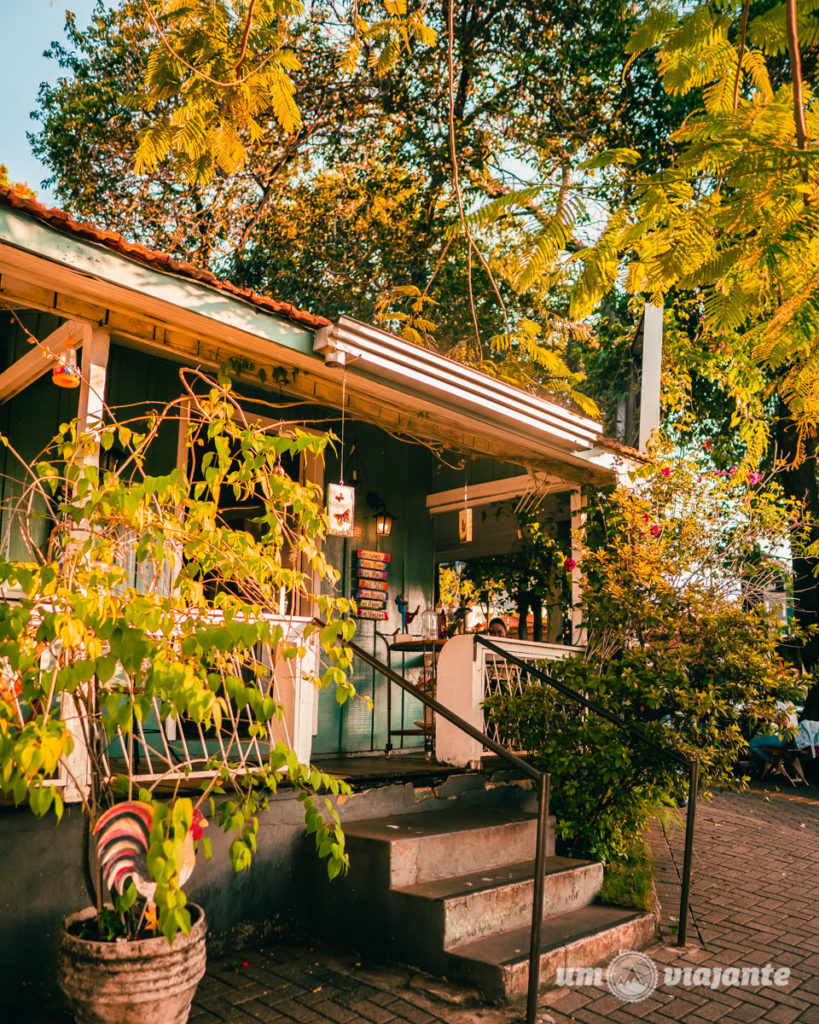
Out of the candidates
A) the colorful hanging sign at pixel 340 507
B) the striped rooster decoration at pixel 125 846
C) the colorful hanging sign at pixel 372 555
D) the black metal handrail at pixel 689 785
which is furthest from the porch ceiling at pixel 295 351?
the striped rooster decoration at pixel 125 846

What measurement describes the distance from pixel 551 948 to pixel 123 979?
88.9 inches

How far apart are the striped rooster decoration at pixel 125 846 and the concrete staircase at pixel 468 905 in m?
1.60

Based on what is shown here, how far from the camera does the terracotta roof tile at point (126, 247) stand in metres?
3.93

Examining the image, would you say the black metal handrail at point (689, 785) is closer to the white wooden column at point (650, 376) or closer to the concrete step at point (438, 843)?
the concrete step at point (438, 843)

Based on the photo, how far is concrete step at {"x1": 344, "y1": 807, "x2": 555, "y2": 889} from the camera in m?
4.54

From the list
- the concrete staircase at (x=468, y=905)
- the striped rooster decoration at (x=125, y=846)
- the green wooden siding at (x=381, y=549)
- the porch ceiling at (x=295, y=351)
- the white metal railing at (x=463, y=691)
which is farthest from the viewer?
the green wooden siding at (x=381, y=549)

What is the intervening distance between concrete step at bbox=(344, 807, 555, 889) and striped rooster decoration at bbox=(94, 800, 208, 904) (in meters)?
1.60

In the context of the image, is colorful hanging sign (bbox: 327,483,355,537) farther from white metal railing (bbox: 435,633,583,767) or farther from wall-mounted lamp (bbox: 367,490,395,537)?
wall-mounted lamp (bbox: 367,490,395,537)

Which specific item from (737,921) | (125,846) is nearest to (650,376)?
(737,921)

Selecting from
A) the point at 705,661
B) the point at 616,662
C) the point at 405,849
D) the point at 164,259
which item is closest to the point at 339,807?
the point at 405,849

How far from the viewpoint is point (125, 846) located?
3203mm

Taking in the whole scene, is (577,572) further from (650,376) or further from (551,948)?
(551,948)

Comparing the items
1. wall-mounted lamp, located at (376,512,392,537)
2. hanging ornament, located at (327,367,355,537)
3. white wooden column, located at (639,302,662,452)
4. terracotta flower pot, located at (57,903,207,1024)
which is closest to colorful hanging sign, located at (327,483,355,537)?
hanging ornament, located at (327,367,355,537)

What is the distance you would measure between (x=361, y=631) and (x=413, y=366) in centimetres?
332
